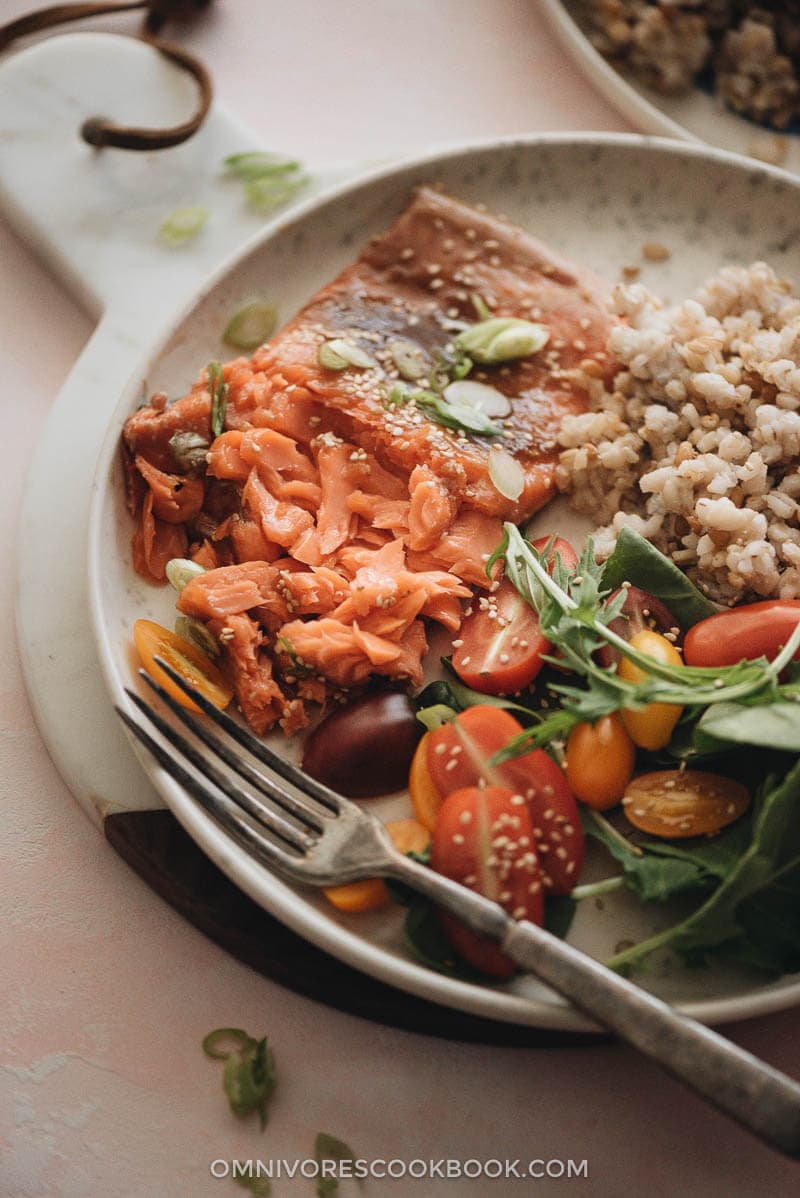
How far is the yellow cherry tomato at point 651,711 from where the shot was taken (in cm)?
231

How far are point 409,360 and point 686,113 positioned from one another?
157cm

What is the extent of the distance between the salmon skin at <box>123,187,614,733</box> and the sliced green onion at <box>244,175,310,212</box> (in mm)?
443

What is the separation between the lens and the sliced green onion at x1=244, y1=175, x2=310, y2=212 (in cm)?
330

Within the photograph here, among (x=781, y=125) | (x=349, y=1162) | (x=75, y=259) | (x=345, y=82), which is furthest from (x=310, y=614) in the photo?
(x=781, y=125)

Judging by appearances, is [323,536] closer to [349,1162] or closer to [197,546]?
[197,546]

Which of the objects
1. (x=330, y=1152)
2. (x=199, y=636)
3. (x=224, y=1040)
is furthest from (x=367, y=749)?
(x=330, y=1152)

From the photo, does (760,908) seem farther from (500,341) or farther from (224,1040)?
(500,341)

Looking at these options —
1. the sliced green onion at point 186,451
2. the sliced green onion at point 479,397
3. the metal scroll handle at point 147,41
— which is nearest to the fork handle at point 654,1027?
the sliced green onion at point 186,451

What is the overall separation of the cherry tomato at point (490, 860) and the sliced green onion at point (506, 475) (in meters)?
0.85

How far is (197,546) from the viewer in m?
2.70

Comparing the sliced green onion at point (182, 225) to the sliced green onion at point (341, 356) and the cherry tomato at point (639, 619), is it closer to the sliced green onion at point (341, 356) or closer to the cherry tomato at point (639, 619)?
the sliced green onion at point (341, 356)

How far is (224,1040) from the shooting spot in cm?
238

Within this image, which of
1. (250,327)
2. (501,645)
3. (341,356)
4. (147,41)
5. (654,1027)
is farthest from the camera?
(147,41)

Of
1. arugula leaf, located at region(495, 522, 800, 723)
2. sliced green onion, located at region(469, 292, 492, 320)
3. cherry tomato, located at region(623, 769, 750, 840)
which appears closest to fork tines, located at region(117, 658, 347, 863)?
arugula leaf, located at region(495, 522, 800, 723)
